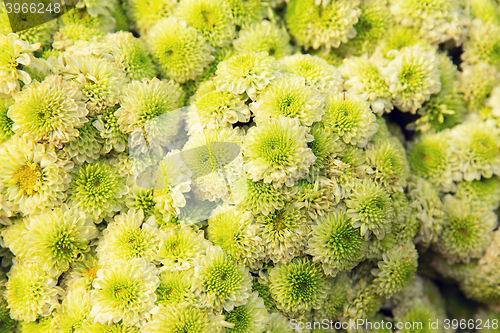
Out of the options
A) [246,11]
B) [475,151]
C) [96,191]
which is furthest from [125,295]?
[475,151]

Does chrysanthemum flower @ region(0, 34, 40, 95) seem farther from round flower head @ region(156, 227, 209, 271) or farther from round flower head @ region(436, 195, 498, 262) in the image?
round flower head @ region(436, 195, 498, 262)

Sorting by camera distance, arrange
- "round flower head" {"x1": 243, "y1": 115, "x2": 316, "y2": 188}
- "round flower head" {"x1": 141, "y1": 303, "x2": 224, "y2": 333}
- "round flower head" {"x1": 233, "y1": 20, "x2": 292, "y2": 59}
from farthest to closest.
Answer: "round flower head" {"x1": 233, "y1": 20, "x2": 292, "y2": 59} < "round flower head" {"x1": 243, "y1": 115, "x2": 316, "y2": 188} < "round flower head" {"x1": 141, "y1": 303, "x2": 224, "y2": 333}

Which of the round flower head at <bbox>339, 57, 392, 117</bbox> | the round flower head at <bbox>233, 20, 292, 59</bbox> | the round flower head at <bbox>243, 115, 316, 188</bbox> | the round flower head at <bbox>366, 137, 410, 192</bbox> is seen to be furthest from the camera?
the round flower head at <bbox>233, 20, 292, 59</bbox>

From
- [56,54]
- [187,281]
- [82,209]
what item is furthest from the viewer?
[56,54]

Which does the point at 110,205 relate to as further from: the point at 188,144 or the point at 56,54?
the point at 56,54

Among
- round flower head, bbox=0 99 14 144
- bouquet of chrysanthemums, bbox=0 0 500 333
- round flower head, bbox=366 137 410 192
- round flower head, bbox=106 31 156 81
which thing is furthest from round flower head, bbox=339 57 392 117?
round flower head, bbox=0 99 14 144

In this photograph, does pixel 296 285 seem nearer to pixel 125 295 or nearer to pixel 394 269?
pixel 394 269

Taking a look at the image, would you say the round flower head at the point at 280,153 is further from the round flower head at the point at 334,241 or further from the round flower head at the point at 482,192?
the round flower head at the point at 482,192

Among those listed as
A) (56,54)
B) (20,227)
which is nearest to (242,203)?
(20,227)
